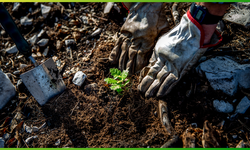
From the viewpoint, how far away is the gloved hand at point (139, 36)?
2.33 m

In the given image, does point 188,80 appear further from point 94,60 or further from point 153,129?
point 94,60

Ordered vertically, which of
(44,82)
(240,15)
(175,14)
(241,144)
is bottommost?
(241,144)

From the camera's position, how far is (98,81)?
8.22ft

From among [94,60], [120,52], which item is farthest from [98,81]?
[120,52]

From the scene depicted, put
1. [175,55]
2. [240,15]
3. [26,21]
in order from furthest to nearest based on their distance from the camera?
[26,21], [240,15], [175,55]

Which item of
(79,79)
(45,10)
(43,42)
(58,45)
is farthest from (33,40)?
(79,79)

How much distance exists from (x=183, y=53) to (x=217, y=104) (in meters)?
0.78

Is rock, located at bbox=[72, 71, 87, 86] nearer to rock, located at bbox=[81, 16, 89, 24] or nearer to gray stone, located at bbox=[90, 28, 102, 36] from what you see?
gray stone, located at bbox=[90, 28, 102, 36]

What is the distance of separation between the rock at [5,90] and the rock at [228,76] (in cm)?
293

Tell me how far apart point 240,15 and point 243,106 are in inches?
62.3

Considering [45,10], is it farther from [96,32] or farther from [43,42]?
[96,32]

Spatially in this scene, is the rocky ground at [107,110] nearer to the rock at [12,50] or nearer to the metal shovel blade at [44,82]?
the metal shovel blade at [44,82]

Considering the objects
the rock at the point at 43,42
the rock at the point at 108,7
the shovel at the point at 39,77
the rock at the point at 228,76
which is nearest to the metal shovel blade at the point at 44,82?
the shovel at the point at 39,77

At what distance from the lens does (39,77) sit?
217cm
